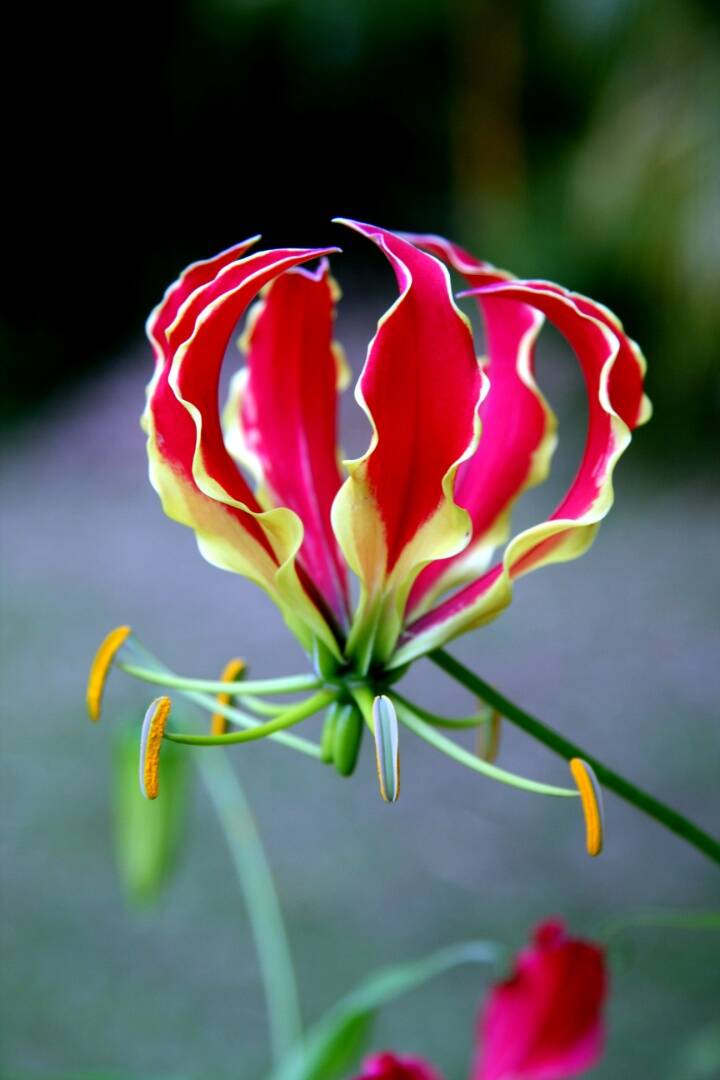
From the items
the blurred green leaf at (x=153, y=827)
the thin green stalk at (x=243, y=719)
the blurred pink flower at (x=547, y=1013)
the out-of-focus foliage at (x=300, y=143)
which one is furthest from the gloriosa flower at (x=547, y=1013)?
the out-of-focus foliage at (x=300, y=143)

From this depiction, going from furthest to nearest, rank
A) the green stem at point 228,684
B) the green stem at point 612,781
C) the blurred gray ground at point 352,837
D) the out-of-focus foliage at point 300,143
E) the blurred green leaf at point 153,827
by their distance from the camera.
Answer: the out-of-focus foliage at point 300,143 → the blurred gray ground at point 352,837 → the blurred green leaf at point 153,827 → the green stem at point 228,684 → the green stem at point 612,781

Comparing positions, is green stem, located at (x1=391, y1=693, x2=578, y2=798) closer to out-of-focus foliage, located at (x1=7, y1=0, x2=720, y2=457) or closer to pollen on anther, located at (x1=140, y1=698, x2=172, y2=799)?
pollen on anther, located at (x1=140, y1=698, x2=172, y2=799)

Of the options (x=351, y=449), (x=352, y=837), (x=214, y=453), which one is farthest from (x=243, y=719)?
(x=351, y=449)

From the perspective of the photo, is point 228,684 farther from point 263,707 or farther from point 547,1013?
point 547,1013

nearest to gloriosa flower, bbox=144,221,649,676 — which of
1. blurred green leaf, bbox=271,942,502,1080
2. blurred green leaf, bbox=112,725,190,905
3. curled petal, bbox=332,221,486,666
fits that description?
curled petal, bbox=332,221,486,666

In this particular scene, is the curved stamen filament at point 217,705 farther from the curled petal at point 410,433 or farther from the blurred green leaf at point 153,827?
the blurred green leaf at point 153,827
